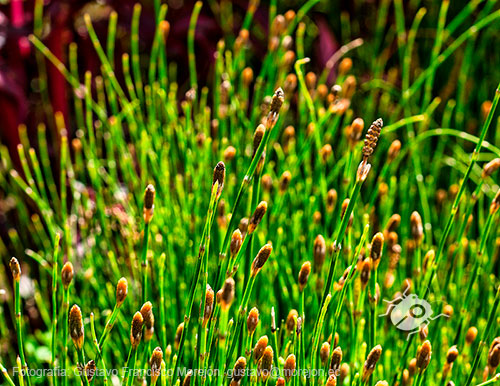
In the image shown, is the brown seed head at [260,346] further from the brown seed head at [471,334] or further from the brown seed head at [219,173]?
the brown seed head at [471,334]

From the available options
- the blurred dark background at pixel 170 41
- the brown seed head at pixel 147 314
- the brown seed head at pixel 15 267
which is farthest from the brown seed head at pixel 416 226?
the blurred dark background at pixel 170 41

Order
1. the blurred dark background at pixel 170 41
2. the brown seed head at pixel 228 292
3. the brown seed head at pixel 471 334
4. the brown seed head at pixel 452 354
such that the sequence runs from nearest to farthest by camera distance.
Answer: the brown seed head at pixel 228 292, the brown seed head at pixel 452 354, the brown seed head at pixel 471 334, the blurred dark background at pixel 170 41

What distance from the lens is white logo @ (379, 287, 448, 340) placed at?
0.91 m

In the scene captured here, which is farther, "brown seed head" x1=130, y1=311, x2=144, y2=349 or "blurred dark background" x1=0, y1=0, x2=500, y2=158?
"blurred dark background" x1=0, y1=0, x2=500, y2=158

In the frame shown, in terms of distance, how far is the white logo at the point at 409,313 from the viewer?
910 mm

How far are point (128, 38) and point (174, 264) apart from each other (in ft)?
3.48

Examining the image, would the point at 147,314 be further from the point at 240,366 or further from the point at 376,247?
the point at 376,247

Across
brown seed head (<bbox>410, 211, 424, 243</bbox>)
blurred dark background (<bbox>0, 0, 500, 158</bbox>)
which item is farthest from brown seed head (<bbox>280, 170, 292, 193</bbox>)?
blurred dark background (<bbox>0, 0, 500, 158</bbox>)

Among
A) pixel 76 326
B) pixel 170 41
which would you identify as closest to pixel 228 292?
pixel 76 326

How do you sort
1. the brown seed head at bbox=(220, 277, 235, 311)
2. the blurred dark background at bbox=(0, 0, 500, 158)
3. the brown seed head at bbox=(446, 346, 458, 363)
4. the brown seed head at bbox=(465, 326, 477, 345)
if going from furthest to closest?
the blurred dark background at bbox=(0, 0, 500, 158) < the brown seed head at bbox=(465, 326, 477, 345) < the brown seed head at bbox=(446, 346, 458, 363) < the brown seed head at bbox=(220, 277, 235, 311)

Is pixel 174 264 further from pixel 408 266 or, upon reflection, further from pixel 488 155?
pixel 488 155

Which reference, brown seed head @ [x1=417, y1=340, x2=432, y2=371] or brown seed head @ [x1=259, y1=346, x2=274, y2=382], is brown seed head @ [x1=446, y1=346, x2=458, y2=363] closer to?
brown seed head @ [x1=417, y1=340, x2=432, y2=371]

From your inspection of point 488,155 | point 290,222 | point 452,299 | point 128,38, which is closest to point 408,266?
point 452,299

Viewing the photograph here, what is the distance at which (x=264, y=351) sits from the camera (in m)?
0.64
